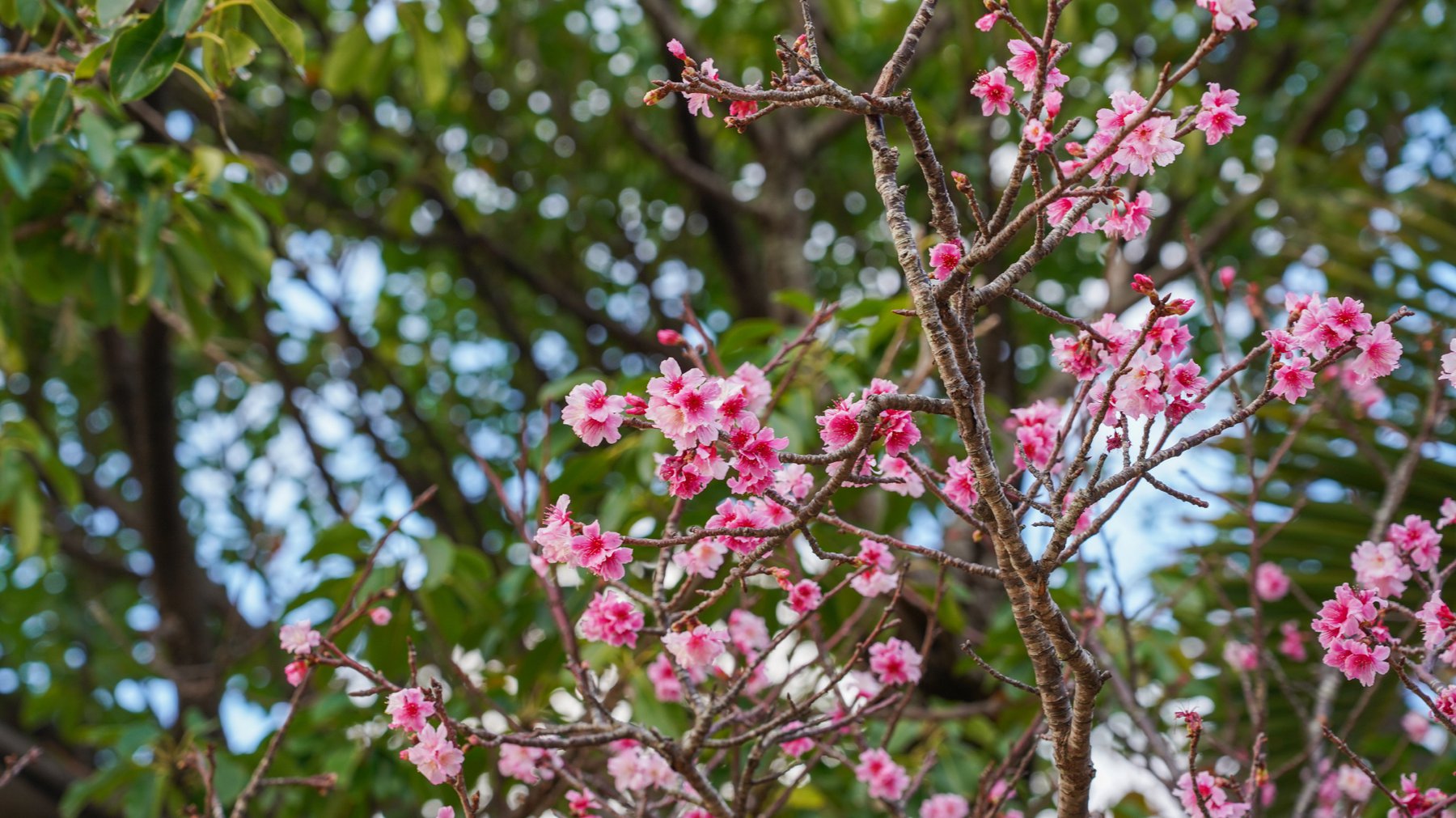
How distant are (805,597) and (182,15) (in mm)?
1089

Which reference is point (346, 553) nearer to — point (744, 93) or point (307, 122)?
point (744, 93)

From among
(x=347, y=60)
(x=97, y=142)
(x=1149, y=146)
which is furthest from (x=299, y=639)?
(x=347, y=60)

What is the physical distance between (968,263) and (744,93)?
226 mm

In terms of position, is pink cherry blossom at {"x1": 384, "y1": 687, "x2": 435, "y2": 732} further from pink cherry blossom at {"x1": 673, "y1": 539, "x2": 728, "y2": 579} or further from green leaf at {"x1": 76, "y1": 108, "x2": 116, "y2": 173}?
green leaf at {"x1": 76, "y1": 108, "x2": 116, "y2": 173}

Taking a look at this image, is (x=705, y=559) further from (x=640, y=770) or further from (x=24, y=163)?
(x=24, y=163)

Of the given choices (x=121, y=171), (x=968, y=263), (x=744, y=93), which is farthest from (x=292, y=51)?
(x=968, y=263)

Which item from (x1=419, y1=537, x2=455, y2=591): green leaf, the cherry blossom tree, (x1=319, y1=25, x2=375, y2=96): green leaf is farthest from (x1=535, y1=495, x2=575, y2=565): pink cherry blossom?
(x1=319, y1=25, x2=375, y2=96): green leaf

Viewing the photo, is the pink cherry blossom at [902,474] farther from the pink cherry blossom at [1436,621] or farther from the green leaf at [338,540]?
the green leaf at [338,540]

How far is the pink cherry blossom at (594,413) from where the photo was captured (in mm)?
988

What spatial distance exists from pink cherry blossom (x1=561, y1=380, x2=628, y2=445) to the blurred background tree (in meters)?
0.84

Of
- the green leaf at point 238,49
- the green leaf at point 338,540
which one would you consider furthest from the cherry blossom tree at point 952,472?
the green leaf at point 238,49

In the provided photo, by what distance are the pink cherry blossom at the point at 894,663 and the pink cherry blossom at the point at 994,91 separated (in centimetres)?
71

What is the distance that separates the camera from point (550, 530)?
1056mm

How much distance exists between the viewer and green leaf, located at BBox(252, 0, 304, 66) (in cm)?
156
